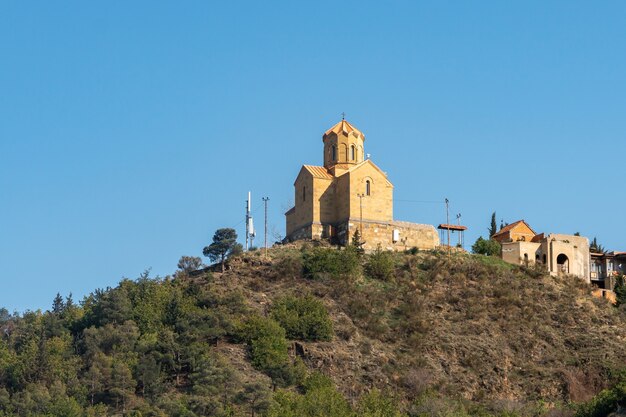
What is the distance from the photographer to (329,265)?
66.1m

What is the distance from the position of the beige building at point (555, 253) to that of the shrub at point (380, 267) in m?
8.64

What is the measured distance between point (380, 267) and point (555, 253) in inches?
448

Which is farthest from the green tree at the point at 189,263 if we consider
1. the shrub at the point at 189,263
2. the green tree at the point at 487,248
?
the green tree at the point at 487,248

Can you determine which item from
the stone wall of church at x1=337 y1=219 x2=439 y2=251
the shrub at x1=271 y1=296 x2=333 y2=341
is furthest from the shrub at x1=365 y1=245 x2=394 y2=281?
the shrub at x1=271 y1=296 x2=333 y2=341

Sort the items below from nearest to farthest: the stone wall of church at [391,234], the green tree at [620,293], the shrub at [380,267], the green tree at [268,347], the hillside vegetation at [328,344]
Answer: the hillside vegetation at [328,344], the green tree at [268,347], the shrub at [380,267], the stone wall of church at [391,234], the green tree at [620,293]

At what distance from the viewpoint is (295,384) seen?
2264 inches

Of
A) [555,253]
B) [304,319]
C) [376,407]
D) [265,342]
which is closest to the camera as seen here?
[376,407]

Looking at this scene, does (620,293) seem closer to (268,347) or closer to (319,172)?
(319,172)

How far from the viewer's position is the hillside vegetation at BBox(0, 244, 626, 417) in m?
56.2

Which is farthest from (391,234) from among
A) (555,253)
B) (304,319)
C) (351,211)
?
(304,319)

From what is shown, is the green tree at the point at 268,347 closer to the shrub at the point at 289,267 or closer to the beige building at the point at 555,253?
the shrub at the point at 289,267

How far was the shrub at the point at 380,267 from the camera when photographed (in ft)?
219

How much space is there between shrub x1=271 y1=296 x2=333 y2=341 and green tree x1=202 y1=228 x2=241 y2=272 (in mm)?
7778

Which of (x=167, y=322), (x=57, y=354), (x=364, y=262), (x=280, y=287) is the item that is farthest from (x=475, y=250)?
(x=57, y=354)
